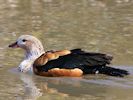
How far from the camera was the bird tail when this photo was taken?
12.8 m

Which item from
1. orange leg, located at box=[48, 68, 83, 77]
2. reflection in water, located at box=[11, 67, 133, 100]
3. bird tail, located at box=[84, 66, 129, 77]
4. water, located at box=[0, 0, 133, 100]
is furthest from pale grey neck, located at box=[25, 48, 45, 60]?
bird tail, located at box=[84, 66, 129, 77]

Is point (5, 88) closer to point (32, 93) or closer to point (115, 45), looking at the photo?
point (32, 93)

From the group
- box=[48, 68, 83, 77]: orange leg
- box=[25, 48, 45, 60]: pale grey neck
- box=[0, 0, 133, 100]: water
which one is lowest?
box=[0, 0, 133, 100]: water

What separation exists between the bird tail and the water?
0.11m

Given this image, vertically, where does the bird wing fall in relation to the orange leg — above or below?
above

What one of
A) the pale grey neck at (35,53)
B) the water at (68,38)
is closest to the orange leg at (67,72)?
the water at (68,38)

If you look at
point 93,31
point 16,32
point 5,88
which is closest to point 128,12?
point 93,31

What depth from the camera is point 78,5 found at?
925 inches

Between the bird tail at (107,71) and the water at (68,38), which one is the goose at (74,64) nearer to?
the bird tail at (107,71)

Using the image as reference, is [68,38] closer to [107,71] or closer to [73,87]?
[107,71]

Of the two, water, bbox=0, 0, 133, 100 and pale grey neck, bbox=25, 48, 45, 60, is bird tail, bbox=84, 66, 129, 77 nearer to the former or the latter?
water, bbox=0, 0, 133, 100

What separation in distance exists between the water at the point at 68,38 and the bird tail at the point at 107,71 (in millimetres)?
106

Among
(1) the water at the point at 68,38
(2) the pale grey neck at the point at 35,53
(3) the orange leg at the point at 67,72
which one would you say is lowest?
(1) the water at the point at 68,38

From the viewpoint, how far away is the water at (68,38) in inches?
464
